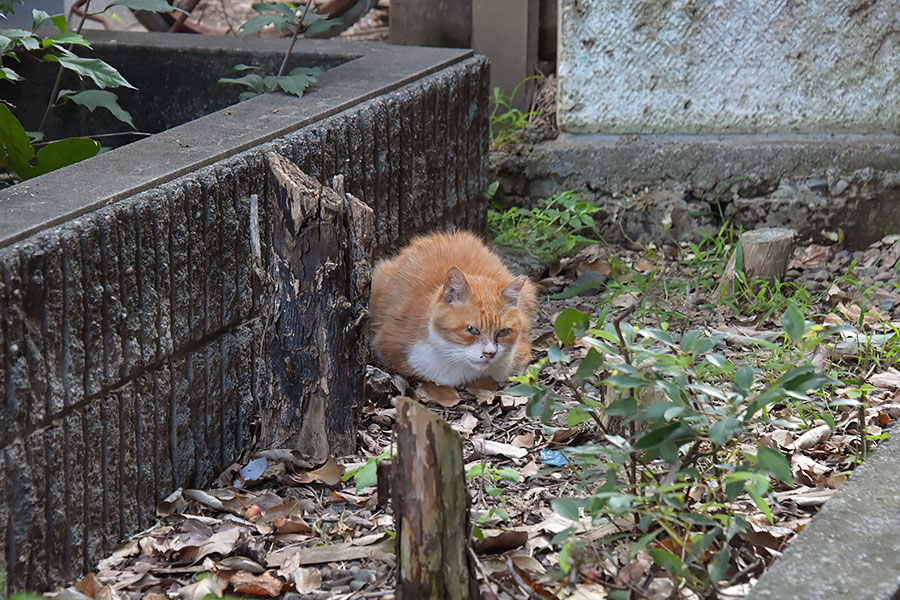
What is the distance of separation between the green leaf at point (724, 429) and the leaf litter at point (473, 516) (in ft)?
0.79

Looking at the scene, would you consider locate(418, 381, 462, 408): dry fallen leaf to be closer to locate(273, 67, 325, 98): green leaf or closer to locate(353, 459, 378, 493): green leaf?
locate(353, 459, 378, 493): green leaf

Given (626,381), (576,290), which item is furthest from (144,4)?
(626,381)

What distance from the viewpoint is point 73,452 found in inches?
97.2

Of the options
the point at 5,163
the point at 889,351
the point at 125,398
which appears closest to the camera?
the point at 125,398

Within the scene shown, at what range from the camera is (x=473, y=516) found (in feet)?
8.66

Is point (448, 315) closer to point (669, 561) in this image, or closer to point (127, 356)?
point (127, 356)

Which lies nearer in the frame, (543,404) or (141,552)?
(543,404)

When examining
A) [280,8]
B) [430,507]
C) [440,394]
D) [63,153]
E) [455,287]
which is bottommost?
[440,394]

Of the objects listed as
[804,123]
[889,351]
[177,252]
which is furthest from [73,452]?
[804,123]

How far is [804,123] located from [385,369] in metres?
2.33

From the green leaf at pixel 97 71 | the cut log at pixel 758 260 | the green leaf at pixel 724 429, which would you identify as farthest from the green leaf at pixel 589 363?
the cut log at pixel 758 260

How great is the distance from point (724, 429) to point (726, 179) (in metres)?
3.03

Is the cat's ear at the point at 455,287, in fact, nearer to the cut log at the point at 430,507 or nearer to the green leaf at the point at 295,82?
the green leaf at the point at 295,82

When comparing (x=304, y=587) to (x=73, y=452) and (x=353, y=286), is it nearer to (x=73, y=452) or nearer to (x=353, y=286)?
(x=73, y=452)
